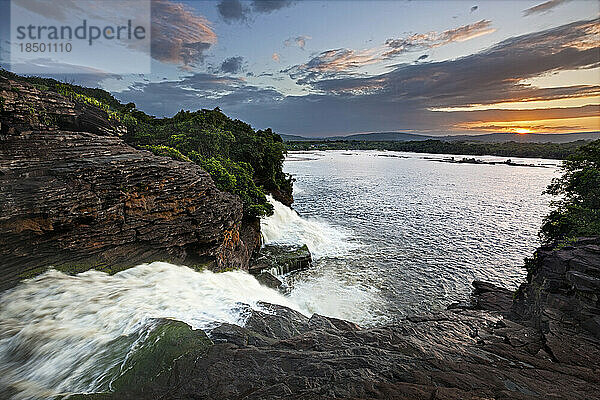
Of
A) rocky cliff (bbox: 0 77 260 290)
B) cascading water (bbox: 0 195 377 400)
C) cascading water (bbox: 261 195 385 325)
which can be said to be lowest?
cascading water (bbox: 261 195 385 325)

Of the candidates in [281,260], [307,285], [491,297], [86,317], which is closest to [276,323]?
[86,317]

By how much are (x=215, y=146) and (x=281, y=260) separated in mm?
17840

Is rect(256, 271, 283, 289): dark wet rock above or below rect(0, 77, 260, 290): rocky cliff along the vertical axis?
below

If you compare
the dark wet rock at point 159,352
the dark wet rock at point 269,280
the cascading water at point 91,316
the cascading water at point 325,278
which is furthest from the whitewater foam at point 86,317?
the cascading water at point 325,278

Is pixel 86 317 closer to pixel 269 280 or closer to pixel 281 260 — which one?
pixel 269 280

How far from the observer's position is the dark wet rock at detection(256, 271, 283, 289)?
19.8m

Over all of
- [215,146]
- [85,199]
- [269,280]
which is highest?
[215,146]

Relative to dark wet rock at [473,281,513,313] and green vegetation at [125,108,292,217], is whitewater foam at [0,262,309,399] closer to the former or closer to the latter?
green vegetation at [125,108,292,217]

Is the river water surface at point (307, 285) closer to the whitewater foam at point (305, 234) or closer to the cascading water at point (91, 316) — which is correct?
the cascading water at point (91, 316)

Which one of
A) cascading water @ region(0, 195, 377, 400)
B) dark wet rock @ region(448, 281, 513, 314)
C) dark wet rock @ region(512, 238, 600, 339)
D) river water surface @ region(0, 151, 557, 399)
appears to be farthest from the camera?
dark wet rock @ region(448, 281, 513, 314)

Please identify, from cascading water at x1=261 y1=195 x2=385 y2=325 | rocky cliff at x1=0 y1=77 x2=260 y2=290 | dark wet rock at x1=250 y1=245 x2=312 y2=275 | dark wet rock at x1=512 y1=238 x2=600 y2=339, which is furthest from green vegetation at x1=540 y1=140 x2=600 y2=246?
rocky cliff at x1=0 y1=77 x2=260 y2=290

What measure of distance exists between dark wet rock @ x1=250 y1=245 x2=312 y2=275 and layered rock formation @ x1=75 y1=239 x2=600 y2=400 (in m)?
10.6

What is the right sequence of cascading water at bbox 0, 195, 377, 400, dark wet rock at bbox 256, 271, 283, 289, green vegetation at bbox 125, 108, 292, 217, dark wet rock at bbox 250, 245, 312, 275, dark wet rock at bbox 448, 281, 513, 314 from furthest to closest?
green vegetation at bbox 125, 108, 292, 217 → dark wet rock at bbox 250, 245, 312, 275 → dark wet rock at bbox 256, 271, 283, 289 → dark wet rock at bbox 448, 281, 513, 314 → cascading water at bbox 0, 195, 377, 400

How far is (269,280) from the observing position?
20219 mm
